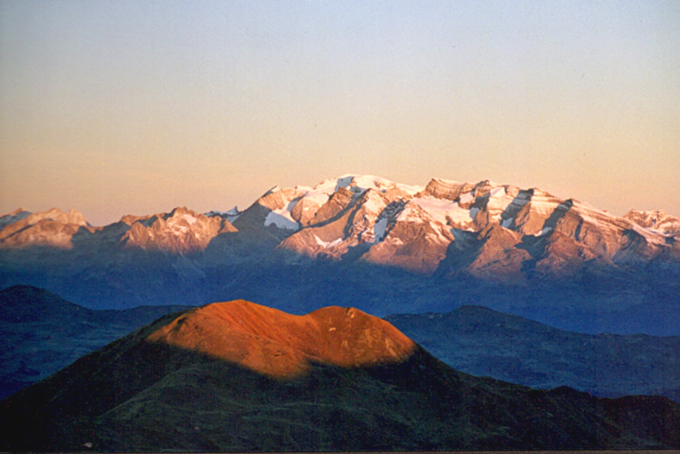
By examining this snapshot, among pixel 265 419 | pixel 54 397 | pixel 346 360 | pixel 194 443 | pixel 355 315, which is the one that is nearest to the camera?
pixel 194 443

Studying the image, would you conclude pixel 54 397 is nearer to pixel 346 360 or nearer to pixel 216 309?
pixel 216 309

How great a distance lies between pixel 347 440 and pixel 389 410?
1234cm

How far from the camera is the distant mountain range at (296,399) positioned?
233ft

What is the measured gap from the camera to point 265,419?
76.2m

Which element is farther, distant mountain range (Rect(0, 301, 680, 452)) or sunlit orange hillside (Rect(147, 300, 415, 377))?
sunlit orange hillside (Rect(147, 300, 415, 377))

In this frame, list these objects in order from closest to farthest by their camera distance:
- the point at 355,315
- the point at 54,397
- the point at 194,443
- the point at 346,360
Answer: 1. the point at 194,443
2. the point at 54,397
3. the point at 346,360
4. the point at 355,315

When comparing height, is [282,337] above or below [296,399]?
above

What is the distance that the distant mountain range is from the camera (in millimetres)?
71062

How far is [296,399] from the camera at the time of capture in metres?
84.9

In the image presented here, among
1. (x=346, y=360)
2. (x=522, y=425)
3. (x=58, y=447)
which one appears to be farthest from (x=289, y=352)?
(x=58, y=447)

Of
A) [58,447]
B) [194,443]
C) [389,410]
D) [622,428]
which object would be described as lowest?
[622,428]

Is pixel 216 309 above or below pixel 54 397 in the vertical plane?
→ above

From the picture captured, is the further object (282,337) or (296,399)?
(282,337)

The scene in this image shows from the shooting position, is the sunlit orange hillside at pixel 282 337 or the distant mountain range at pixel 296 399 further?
the sunlit orange hillside at pixel 282 337
